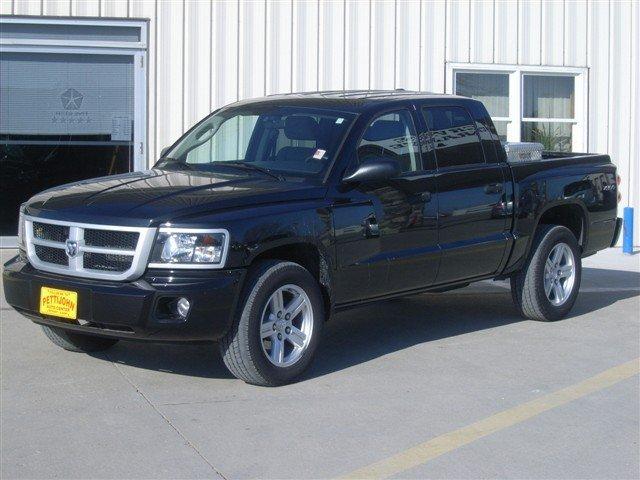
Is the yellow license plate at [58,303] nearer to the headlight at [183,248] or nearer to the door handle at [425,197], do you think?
the headlight at [183,248]

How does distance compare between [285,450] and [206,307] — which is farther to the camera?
[206,307]

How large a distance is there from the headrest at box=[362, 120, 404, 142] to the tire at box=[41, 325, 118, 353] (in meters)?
2.31

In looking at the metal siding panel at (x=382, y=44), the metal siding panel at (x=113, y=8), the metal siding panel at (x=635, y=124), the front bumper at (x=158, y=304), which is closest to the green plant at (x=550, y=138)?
the metal siding panel at (x=635, y=124)

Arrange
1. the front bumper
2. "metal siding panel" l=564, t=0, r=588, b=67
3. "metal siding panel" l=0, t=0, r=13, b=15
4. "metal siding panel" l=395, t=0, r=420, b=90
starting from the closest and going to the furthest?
the front bumper < "metal siding panel" l=0, t=0, r=13, b=15 < "metal siding panel" l=395, t=0, r=420, b=90 < "metal siding panel" l=564, t=0, r=588, b=67

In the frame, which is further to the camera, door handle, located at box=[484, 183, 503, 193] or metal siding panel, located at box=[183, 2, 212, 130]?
metal siding panel, located at box=[183, 2, 212, 130]

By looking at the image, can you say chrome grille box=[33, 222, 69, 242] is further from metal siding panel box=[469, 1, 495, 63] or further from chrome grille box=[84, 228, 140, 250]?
metal siding panel box=[469, 1, 495, 63]

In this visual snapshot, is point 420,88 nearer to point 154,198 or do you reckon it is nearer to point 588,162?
point 588,162

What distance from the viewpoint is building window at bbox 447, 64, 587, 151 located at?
47.3 ft

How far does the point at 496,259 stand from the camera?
8547 millimetres

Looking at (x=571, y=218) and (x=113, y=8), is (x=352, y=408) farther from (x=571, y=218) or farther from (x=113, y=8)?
(x=113, y=8)

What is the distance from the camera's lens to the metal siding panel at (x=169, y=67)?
13.0m

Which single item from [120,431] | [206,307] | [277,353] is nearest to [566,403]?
[277,353]

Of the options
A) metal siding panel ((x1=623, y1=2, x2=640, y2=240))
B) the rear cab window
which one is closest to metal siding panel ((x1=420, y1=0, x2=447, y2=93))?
metal siding panel ((x1=623, y1=2, x2=640, y2=240))

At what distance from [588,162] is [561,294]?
1.23m
